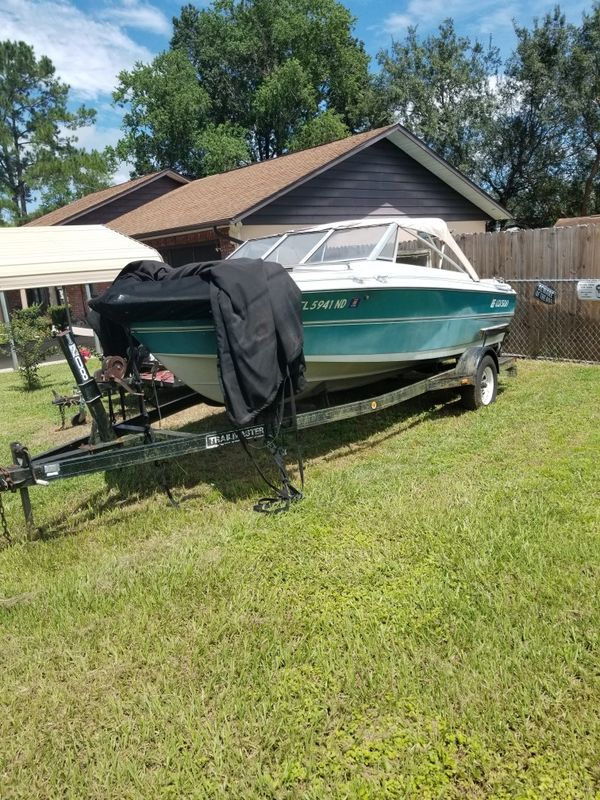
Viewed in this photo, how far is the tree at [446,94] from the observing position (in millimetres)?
29922

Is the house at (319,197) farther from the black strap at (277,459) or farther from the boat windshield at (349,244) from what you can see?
the black strap at (277,459)

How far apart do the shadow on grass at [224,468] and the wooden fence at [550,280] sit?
11.3 ft


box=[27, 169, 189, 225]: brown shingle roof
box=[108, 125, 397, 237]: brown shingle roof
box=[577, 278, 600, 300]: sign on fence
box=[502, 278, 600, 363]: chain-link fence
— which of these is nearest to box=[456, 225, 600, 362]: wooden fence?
box=[502, 278, 600, 363]: chain-link fence

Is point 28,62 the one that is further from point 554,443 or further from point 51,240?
point 554,443

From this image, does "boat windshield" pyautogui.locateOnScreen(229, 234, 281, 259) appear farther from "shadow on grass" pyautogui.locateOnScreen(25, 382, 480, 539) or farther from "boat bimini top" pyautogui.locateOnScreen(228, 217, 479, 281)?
"shadow on grass" pyautogui.locateOnScreen(25, 382, 480, 539)

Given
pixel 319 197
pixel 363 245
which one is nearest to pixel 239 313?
pixel 363 245

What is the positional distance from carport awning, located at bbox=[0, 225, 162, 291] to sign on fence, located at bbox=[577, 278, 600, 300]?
8855 mm

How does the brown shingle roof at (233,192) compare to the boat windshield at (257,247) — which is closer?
the boat windshield at (257,247)

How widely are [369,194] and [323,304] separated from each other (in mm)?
11220

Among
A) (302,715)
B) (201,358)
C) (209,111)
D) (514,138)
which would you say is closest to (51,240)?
(201,358)

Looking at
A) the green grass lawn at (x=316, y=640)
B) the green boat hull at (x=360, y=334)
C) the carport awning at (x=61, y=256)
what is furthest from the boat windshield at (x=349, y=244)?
the carport awning at (x=61, y=256)

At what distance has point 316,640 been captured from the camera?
3.03m

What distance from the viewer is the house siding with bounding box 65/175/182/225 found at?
68.6 ft

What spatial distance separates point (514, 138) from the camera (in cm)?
2959
